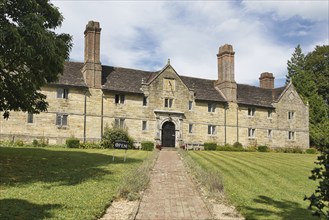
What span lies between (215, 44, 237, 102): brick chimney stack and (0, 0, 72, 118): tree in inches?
1124

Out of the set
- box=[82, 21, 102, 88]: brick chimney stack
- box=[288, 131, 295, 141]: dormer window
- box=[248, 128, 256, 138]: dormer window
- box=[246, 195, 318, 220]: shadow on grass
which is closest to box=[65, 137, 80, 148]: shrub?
box=[82, 21, 102, 88]: brick chimney stack

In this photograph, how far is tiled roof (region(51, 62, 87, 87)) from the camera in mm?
35719

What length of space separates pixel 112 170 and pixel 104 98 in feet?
69.2

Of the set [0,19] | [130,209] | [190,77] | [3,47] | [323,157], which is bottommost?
[130,209]

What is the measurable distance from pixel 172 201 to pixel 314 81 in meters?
57.2

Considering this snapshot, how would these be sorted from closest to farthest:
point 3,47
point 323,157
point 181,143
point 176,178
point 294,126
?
point 323,157 → point 3,47 → point 176,178 → point 181,143 → point 294,126

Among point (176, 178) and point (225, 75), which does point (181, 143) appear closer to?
point (225, 75)

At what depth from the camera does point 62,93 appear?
1403 inches

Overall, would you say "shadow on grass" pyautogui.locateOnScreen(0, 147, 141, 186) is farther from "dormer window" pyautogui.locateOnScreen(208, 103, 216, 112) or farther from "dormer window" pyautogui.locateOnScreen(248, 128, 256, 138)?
"dormer window" pyautogui.locateOnScreen(248, 128, 256, 138)

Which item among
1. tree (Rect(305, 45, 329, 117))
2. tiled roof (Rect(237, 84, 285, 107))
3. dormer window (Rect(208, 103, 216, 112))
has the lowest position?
dormer window (Rect(208, 103, 216, 112))

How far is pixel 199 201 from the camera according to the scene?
10.8 metres

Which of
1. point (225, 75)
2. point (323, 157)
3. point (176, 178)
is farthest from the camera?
point (225, 75)

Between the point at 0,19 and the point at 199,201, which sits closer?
Answer: the point at 199,201

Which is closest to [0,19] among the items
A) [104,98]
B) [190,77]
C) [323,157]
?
[323,157]
